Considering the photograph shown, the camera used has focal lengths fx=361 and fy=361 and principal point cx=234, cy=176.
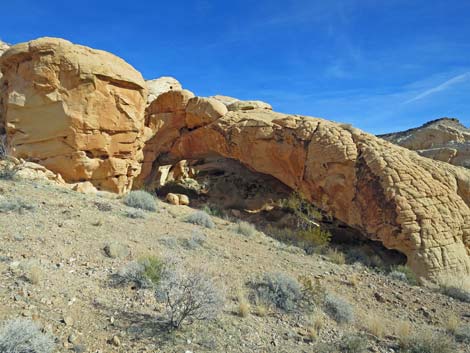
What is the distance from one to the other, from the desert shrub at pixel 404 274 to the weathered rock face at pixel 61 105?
11299 millimetres

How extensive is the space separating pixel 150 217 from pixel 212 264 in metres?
3.52

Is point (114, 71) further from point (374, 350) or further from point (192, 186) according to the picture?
point (374, 350)

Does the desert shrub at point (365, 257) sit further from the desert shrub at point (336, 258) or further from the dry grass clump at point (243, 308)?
the dry grass clump at point (243, 308)

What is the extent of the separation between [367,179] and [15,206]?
33.1 feet

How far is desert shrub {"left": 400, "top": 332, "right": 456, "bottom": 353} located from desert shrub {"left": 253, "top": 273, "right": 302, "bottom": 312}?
1782 millimetres

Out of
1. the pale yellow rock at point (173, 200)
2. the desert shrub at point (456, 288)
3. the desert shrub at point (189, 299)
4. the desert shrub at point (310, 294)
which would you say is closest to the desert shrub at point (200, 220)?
the pale yellow rock at point (173, 200)

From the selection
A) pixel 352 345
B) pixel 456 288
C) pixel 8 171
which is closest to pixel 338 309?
pixel 352 345

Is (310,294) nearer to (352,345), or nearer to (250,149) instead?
(352,345)

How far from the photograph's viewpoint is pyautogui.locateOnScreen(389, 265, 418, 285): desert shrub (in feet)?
31.5

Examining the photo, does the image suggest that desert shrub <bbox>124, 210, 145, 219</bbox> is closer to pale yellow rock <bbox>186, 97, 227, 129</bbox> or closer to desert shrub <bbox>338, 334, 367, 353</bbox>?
desert shrub <bbox>338, 334, 367, 353</bbox>

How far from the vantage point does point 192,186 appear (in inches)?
804

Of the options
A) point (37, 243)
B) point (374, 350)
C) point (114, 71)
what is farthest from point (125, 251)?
point (114, 71)

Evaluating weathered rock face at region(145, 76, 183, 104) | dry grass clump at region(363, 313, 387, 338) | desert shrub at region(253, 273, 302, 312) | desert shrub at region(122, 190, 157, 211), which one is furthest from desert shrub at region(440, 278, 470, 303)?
weathered rock face at region(145, 76, 183, 104)

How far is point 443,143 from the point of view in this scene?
2605cm
